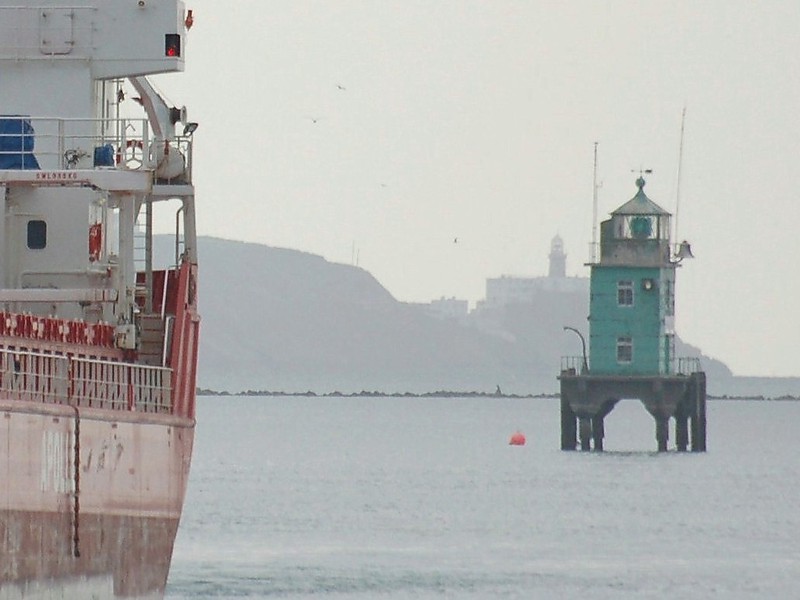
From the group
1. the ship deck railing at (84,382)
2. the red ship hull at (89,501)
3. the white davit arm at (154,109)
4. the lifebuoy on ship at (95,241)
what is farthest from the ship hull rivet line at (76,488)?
the white davit arm at (154,109)

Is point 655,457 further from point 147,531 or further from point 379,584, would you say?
point 147,531

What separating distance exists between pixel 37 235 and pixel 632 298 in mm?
65530

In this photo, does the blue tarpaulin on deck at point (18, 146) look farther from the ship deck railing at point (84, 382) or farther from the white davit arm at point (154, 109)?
the ship deck railing at point (84, 382)

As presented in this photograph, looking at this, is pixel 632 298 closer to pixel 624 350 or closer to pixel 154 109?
pixel 624 350

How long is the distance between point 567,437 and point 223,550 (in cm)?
5618

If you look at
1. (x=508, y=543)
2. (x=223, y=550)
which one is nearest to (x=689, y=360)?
(x=508, y=543)

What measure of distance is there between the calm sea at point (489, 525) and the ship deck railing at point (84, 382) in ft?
32.8

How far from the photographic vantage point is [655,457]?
369 ft

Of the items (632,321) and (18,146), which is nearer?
(18,146)

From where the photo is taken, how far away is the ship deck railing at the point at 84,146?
40.6 metres

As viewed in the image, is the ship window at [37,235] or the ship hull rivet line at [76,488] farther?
the ship window at [37,235]

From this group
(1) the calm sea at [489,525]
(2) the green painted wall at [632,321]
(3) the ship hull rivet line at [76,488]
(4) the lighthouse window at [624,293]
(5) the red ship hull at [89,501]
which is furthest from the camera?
(4) the lighthouse window at [624,293]

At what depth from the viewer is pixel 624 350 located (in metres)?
106

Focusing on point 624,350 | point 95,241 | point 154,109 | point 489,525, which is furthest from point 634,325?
point 95,241
